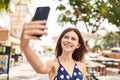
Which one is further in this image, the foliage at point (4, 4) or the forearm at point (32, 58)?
the foliage at point (4, 4)

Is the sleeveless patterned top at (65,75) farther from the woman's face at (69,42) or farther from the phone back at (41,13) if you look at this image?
the phone back at (41,13)

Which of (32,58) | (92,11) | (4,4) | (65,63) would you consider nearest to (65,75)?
(65,63)

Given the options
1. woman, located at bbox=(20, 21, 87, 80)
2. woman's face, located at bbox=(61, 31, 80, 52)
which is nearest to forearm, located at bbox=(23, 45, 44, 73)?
woman, located at bbox=(20, 21, 87, 80)

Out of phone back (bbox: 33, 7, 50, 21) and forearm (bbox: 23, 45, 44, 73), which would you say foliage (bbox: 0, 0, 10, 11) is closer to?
forearm (bbox: 23, 45, 44, 73)

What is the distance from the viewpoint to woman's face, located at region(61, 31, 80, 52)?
301cm

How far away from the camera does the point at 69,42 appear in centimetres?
300

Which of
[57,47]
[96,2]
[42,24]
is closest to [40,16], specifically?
[42,24]

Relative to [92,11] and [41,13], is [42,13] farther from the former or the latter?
[92,11]

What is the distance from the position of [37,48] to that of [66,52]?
266ft

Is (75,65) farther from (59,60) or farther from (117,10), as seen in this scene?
(117,10)

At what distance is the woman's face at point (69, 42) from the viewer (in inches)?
119

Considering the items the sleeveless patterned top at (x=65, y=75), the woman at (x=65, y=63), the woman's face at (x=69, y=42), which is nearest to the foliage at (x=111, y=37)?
the woman at (x=65, y=63)

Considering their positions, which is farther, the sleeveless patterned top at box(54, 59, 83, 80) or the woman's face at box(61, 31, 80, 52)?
the woman's face at box(61, 31, 80, 52)

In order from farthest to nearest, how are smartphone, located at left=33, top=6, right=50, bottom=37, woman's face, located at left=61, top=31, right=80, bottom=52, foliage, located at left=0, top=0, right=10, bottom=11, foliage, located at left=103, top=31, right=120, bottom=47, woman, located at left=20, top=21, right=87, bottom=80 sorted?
foliage, located at left=103, top=31, right=120, bottom=47, foliage, located at left=0, top=0, right=10, bottom=11, woman's face, located at left=61, top=31, right=80, bottom=52, woman, located at left=20, top=21, right=87, bottom=80, smartphone, located at left=33, top=6, right=50, bottom=37
